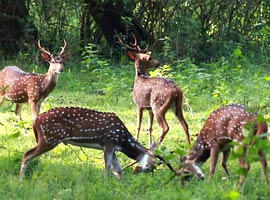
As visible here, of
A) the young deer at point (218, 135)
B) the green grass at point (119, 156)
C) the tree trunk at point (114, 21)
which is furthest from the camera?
the tree trunk at point (114, 21)

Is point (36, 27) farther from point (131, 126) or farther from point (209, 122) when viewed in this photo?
point (209, 122)

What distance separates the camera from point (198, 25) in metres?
19.2

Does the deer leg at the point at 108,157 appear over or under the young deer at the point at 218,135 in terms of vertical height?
under

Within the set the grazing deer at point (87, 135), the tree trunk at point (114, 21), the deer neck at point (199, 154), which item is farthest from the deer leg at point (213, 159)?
the tree trunk at point (114, 21)

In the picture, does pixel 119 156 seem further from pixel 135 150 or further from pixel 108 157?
pixel 108 157

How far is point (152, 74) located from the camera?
12250 millimetres

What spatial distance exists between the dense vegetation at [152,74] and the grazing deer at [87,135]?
0.22 metres

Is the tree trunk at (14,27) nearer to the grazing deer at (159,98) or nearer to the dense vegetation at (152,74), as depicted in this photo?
the dense vegetation at (152,74)

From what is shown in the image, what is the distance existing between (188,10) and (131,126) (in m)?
8.60

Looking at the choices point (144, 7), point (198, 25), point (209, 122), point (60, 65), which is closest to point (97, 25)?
point (144, 7)

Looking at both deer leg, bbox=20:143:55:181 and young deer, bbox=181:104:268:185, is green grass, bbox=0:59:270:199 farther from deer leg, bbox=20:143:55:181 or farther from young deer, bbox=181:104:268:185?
young deer, bbox=181:104:268:185

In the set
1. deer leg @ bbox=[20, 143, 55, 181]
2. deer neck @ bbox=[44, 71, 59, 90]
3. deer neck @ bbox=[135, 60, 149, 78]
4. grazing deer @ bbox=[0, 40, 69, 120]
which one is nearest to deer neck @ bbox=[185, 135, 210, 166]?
deer leg @ bbox=[20, 143, 55, 181]

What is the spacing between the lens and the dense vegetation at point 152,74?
23.0ft

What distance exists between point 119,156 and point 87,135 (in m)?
1.37
